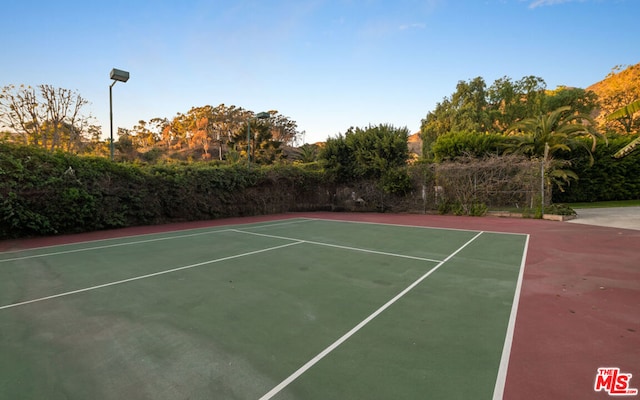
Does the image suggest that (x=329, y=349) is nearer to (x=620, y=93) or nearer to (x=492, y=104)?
(x=492, y=104)

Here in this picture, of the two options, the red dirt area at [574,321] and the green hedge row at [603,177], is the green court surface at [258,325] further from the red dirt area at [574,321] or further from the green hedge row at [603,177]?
the green hedge row at [603,177]

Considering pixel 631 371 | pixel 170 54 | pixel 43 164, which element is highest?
pixel 170 54

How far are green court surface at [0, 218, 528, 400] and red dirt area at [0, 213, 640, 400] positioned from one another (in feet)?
0.61

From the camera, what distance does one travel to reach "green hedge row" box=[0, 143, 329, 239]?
926cm

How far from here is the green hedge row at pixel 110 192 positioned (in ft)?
30.4

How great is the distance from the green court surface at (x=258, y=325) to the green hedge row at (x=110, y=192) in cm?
331

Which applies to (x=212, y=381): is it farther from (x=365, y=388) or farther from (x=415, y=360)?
(x=415, y=360)

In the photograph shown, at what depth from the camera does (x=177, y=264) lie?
6.10 meters

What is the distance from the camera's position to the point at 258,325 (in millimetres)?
3375

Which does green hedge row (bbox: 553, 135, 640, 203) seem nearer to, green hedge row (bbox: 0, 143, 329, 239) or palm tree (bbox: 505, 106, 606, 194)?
palm tree (bbox: 505, 106, 606, 194)

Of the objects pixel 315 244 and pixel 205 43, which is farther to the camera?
pixel 205 43

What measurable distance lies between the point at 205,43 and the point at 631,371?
1700 cm

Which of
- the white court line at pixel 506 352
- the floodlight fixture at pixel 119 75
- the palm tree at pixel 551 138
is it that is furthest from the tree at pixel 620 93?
the floodlight fixture at pixel 119 75

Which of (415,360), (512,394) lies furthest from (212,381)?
(512,394)
